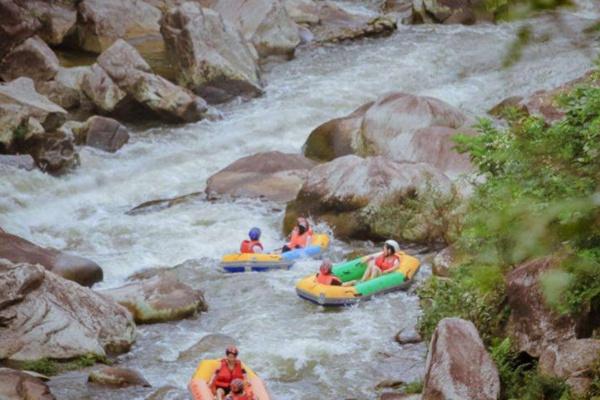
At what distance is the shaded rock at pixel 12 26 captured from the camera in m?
21.1

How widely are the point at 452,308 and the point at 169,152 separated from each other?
10.5m

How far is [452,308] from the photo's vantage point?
1002cm

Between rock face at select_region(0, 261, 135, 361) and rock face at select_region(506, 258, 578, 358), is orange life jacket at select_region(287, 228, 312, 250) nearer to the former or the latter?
rock face at select_region(0, 261, 135, 361)

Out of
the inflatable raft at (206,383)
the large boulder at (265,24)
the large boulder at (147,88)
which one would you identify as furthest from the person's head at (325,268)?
the large boulder at (265,24)

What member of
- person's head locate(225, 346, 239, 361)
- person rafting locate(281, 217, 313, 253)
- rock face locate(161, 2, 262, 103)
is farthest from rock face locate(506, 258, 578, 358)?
rock face locate(161, 2, 262, 103)

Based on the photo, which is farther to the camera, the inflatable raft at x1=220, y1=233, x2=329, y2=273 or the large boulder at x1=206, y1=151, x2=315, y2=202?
the large boulder at x1=206, y1=151, x2=315, y2=202

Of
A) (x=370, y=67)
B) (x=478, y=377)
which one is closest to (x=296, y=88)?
(x=370, y=67)

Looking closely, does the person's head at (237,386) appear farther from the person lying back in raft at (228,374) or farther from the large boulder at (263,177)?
the large boulder at (263,177)

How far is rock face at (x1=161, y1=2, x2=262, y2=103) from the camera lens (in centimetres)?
2217

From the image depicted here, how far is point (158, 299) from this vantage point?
12.7 m

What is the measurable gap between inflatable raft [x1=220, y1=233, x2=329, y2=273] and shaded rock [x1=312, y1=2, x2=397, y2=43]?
12.5 metres

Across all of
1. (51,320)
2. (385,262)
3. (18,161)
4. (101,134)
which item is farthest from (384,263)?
(101,134)

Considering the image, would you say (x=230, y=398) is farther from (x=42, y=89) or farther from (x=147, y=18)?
(x=147, y=18)

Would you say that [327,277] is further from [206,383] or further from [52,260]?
[206,383]
